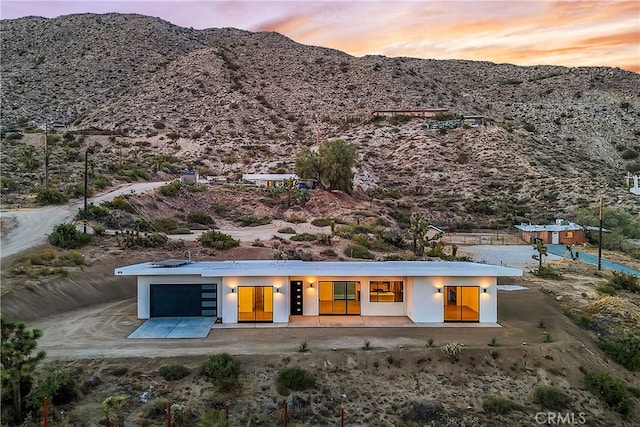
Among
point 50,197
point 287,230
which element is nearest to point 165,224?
point 50,197

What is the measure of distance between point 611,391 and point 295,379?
35.2 feet

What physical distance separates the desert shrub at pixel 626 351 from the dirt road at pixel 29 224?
30.1m

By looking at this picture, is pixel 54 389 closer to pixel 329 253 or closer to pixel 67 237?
pixel 67 237

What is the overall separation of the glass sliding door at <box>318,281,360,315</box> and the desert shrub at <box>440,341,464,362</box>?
560 cm

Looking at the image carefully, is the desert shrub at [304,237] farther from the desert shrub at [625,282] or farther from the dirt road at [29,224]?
the desert shrub at [625,282]

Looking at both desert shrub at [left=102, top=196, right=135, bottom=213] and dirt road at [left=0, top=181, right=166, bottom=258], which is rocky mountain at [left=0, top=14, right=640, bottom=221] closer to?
desert shrub at [left=102, top=196, right=135, bottom=213]

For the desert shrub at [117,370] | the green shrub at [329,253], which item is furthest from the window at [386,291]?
the green shrub at [329,253]

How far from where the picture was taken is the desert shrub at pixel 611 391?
1708 cm

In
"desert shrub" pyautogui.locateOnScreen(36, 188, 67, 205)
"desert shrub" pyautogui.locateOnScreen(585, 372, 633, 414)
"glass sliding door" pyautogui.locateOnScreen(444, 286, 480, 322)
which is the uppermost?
"desert shrub" pyautogui.locateOnScreen(36, 188, 67, 205)

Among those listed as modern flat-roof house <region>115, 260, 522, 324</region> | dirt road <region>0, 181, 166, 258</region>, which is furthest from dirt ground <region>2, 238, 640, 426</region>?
dirt road <region>0, 181, 166, 258</region>

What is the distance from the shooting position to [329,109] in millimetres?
94938

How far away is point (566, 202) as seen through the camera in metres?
58.9

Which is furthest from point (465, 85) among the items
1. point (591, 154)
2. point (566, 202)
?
point (566, 202)

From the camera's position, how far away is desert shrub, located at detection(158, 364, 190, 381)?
54.4 ft
